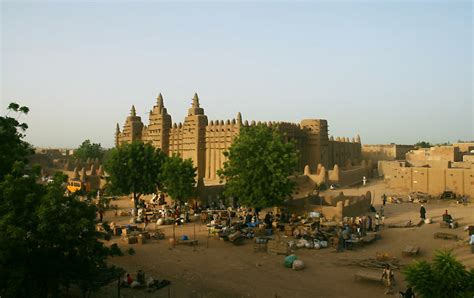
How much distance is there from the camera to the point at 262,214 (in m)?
33.3

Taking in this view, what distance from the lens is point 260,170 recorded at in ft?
93.2

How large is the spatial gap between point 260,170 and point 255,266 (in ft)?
30.5

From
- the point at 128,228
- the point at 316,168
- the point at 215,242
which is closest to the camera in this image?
the point at 215,242

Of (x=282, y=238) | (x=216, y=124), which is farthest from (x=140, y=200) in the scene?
(x=282, y=238)

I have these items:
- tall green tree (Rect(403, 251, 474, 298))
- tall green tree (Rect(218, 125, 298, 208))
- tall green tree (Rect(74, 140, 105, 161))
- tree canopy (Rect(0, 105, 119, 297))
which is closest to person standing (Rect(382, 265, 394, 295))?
tall green tree (Rect(403, 251, 474, 298))

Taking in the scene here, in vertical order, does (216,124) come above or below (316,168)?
above

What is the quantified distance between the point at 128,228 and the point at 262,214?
11.1 metres

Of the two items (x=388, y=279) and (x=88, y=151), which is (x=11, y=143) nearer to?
(x=388, y=279)

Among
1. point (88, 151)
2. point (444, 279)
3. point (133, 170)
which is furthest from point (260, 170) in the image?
point (88, 151)

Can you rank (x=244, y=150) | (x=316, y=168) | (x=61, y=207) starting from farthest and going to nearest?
1. (x=316, y=168)
2. (x=244, y=150)
3. (x=61, y=207)

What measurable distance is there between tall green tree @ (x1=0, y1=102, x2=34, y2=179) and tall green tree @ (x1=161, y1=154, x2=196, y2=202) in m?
14.5

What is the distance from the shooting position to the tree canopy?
11539 mm

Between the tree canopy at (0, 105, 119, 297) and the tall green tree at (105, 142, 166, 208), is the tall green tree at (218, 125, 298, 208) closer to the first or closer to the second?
the tall green tree at (105, 142, 166, 208)

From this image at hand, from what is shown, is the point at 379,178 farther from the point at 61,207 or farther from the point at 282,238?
the point at 61,207
